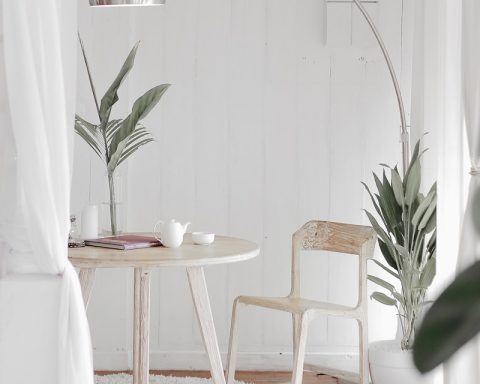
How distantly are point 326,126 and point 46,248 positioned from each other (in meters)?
2.33

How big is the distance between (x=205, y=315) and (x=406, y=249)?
0.93m

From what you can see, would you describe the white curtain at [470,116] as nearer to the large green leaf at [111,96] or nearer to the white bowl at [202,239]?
the white bowl at [202,239]

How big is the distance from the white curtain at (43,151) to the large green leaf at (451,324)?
178cm

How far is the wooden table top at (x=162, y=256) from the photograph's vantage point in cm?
273

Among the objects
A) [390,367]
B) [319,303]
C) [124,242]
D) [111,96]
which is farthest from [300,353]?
[111,96]

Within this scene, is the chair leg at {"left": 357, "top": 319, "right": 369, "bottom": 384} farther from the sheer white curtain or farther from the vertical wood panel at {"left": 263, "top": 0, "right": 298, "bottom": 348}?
the vertical wood panel at {"left": 263, "top": 0, "right": 298, "bottom": 348}

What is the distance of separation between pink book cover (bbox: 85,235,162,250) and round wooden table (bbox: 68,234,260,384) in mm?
31

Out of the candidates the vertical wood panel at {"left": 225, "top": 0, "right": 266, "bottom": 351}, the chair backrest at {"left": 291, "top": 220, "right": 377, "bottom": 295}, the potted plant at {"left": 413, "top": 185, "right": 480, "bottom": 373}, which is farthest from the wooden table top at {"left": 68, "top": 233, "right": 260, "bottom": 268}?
the potted plant at {"left": 413, "top": 185, "right": 480, "bottom": 373}

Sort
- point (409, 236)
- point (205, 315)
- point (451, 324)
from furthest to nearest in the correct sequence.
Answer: point (409, 236) → point (205, 315) → point (451, 324)

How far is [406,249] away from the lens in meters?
3.44

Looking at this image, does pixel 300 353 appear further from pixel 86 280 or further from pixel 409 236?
pixel 86 280

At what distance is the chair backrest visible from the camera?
3459 millimetres

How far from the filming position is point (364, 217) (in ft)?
13.6

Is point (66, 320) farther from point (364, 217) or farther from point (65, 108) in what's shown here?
point (364, 217)
